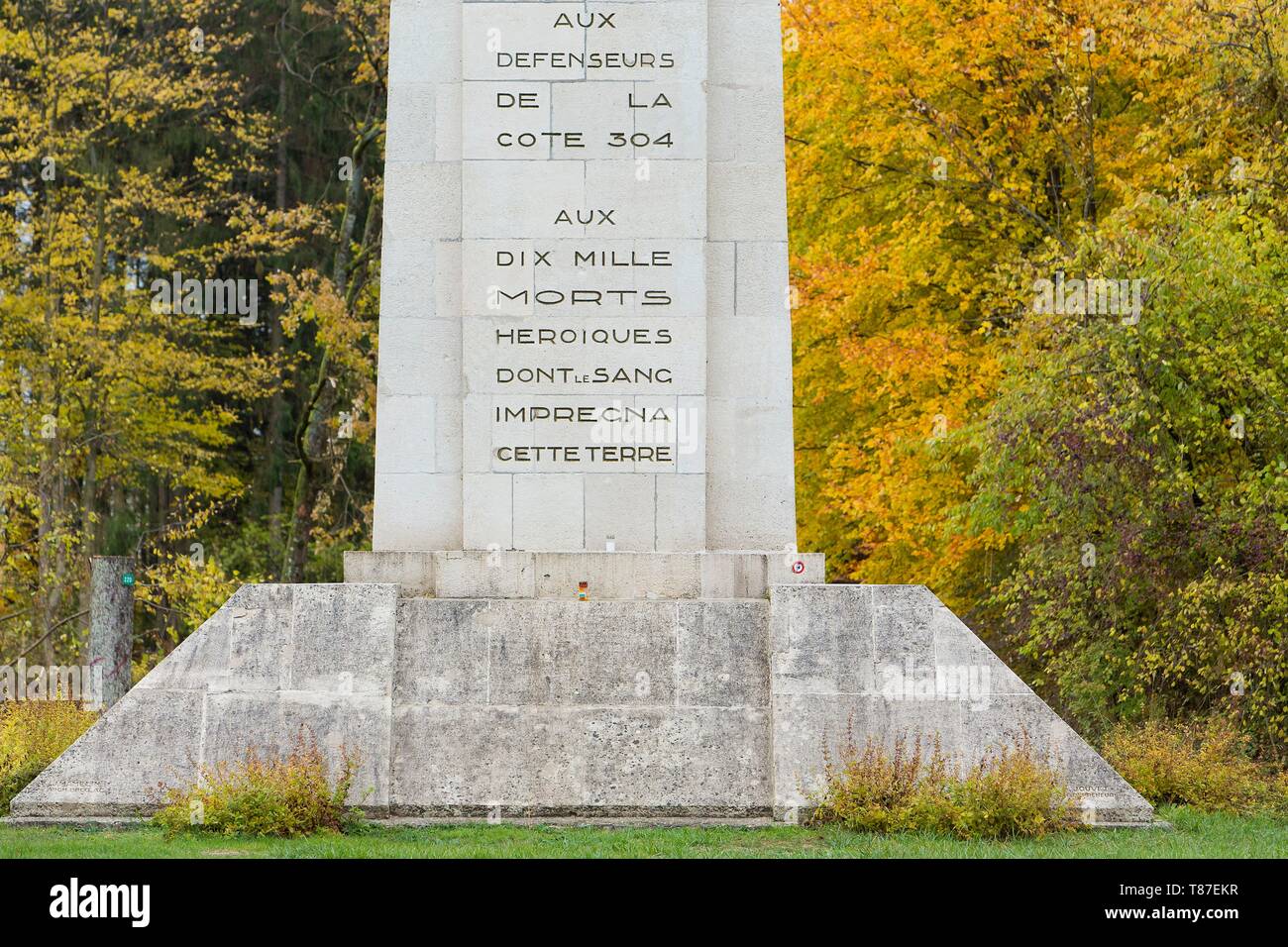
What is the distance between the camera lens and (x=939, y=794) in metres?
Answer: 11.7

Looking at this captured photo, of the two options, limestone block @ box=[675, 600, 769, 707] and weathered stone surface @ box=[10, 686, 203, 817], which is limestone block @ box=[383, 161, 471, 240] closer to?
limestone block @ box=[675, 600, 769, 707]

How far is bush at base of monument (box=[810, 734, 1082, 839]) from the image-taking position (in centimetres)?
1145

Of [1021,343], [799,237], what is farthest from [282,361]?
[1021,343]

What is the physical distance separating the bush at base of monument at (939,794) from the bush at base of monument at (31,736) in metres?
6.01

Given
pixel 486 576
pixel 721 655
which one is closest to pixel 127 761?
Result: pixel 486 576

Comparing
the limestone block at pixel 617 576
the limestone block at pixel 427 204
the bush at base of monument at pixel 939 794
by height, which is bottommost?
the bush at base of monument at pixel 939 794

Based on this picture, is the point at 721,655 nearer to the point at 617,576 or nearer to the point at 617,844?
the point at 617,576

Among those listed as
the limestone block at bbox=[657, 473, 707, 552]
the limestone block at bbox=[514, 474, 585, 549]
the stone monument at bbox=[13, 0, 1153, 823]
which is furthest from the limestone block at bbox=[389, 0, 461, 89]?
the limestone block at bbox=[657, 473, 707, 552]

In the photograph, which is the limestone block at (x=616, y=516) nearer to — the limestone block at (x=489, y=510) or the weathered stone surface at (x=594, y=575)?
the weathered stone surface at (x=594, y=575)

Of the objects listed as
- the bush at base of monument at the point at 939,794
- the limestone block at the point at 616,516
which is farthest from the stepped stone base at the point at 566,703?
the limestone block at the point at 616,516

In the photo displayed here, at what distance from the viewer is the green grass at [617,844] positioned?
417 inches

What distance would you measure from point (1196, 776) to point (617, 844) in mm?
5245

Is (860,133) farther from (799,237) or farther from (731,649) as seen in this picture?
(731,649)

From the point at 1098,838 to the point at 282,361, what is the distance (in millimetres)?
24041
